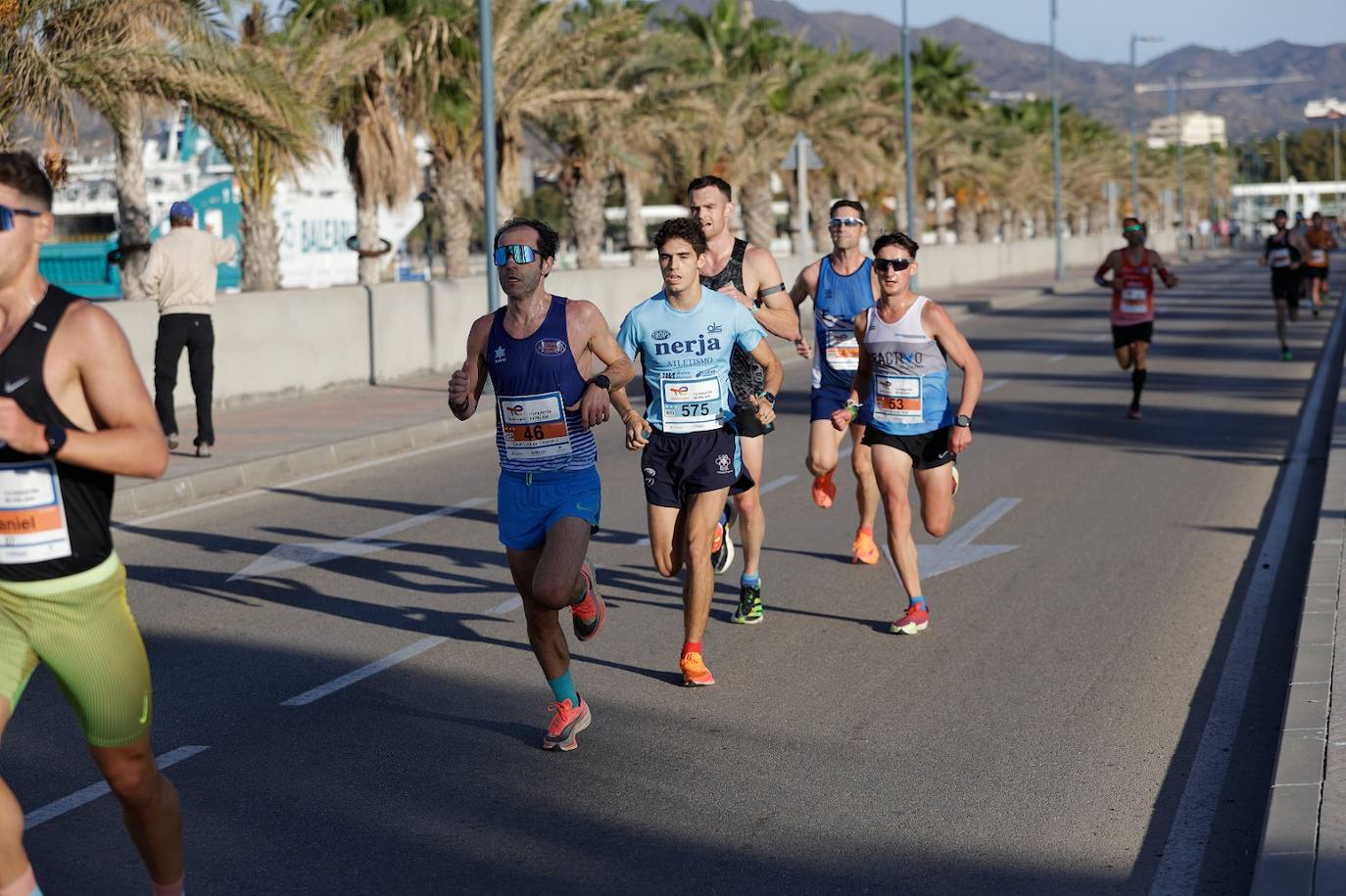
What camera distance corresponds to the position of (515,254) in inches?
237

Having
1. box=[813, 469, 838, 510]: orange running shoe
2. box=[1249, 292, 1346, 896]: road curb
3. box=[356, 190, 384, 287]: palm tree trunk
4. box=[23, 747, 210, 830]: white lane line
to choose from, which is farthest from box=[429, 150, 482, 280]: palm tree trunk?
box=[23, 747, 210, 830]: white lane line

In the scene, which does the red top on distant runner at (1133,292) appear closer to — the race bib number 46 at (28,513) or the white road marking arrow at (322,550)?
the white road marking arrow at (322,550)

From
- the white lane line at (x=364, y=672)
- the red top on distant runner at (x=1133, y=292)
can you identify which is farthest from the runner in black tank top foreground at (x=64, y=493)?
the red top on distant runner at (x=1133, y=292)

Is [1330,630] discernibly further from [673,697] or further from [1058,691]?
[673,697]

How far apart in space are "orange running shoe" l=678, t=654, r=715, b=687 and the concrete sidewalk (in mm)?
6143

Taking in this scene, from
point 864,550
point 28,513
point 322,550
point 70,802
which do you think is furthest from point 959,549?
point 28,513

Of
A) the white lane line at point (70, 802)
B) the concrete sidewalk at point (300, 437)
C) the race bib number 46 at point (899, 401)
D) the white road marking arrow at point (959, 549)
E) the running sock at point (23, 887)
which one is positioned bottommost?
the white lane line at point (70, 802)

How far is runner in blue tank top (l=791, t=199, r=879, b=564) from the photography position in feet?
31.0

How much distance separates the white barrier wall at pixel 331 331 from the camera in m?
17.8

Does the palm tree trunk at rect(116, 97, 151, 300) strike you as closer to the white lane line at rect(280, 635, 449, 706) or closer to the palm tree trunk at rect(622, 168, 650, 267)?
the white lane line at rect(280, 635, 449, 706)

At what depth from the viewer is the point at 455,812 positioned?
5.42m

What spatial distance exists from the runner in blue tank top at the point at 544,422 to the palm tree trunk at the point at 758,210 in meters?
35.4

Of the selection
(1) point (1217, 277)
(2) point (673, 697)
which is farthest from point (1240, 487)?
(1) point (1217, 277)

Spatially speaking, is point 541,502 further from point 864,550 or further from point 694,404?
point 864,550
